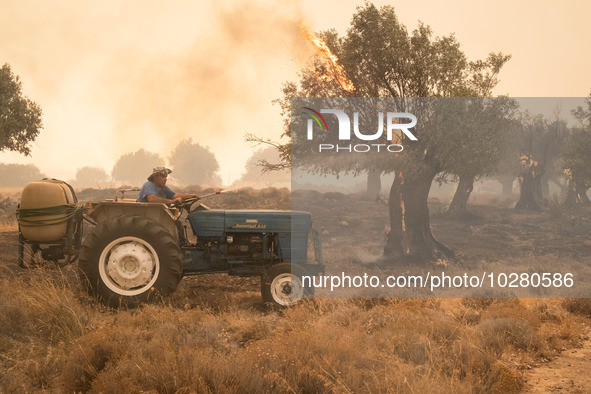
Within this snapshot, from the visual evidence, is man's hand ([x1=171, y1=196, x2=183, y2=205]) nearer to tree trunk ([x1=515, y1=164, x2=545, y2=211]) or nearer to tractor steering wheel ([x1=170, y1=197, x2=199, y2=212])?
tractor steering wheel ([x1=170, y1=197, x2=199, y2=212])

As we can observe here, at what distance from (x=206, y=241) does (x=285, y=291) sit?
1.80m

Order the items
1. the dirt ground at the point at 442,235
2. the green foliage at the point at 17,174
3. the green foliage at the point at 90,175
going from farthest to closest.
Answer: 1. the green foliage at the point at 90,175
2. the green foliage at the point at 17,174
3. the dirt ground at the point at 442,235

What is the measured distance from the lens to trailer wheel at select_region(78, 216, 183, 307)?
26.8ft

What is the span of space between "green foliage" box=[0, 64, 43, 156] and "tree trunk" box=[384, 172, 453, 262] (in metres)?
19.2

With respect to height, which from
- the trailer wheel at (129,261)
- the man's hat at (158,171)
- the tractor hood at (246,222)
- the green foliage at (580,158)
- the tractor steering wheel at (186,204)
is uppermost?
the green foliage at (580,158)

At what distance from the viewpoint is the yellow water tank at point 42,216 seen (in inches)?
340

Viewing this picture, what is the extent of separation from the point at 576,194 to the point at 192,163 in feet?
224

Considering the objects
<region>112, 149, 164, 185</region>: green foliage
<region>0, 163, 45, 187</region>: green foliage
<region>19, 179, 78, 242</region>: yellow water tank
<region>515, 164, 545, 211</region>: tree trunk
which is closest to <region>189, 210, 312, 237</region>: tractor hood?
<region>19, 179, 78, 242</region>: yellow water tank

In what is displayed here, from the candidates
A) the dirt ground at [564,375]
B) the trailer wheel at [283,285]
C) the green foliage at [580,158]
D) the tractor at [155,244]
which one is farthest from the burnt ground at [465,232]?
the dirt ground at [564,375]

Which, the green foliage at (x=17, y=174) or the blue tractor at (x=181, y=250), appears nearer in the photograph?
the blue tractor at (x=181, y=250)

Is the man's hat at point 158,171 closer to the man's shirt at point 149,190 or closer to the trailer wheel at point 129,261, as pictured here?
the man's shirt at point 149,190

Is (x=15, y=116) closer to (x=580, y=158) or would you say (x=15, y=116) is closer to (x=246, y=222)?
(x=246, y=222)

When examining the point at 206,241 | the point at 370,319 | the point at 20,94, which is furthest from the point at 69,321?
the point at 20,94

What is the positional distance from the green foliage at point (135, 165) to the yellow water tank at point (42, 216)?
322 ft
